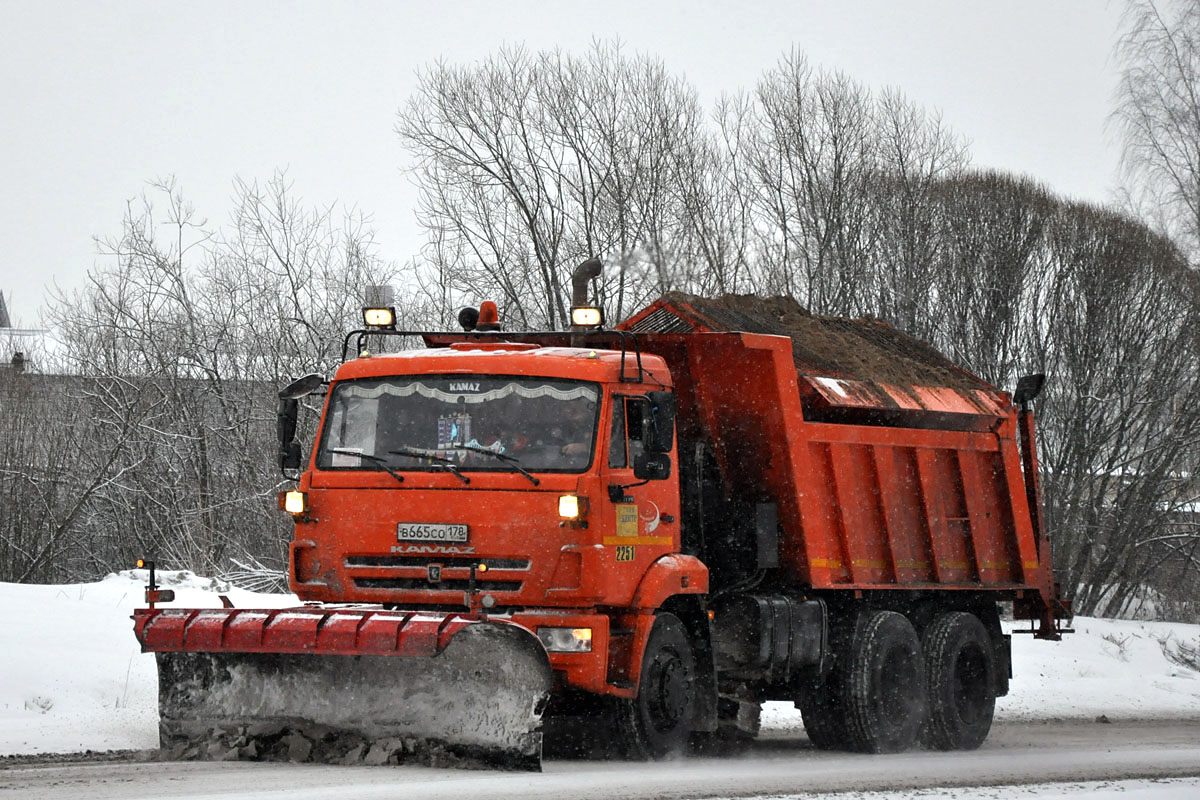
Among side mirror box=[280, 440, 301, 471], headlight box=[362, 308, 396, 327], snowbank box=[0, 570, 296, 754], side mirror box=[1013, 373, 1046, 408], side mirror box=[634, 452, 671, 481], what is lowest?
snowbank box=[0, 570, 296, 754]

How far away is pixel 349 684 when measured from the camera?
8594mm

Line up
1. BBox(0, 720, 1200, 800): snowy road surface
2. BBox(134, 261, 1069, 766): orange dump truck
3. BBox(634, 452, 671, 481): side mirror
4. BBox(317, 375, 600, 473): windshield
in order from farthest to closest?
BBox(634, 452, 671, 481): side mirror
BBox(317, 375, 600, 473): windshield
BBox(134, 261, 1069, 766): orange dump truck
BBox(0, 720, 1200, 800): snowy road surface

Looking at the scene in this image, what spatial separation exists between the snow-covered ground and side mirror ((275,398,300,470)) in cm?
208

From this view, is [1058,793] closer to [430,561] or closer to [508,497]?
[508,497]

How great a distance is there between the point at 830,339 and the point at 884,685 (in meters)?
2.97

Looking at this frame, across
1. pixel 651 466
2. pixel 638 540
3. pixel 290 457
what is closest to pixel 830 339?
pixel 651 466

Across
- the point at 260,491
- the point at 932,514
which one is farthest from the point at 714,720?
the point at 260,491

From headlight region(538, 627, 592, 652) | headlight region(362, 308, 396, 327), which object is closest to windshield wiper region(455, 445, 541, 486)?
headlight region(538, 627, 592, 652)

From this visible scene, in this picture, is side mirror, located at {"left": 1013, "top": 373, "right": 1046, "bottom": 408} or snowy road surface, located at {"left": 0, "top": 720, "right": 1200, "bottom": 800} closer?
snowy road surface, located at {"left": 0, "top": 720, "right": 1200, "bottom": 800}

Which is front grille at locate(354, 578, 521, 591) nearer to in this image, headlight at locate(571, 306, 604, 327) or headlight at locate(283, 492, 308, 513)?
headlight at locate(283, 492, 308, 513)

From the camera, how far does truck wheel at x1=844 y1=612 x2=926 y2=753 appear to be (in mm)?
11852

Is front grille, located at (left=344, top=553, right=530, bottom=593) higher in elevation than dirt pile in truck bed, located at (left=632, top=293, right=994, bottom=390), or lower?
lower

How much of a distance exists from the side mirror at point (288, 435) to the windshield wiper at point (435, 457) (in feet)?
2.63

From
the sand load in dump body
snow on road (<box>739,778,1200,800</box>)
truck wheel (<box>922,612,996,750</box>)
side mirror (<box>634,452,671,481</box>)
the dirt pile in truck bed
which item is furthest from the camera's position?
truck wheel (<box>922,612,996,750</box>)
